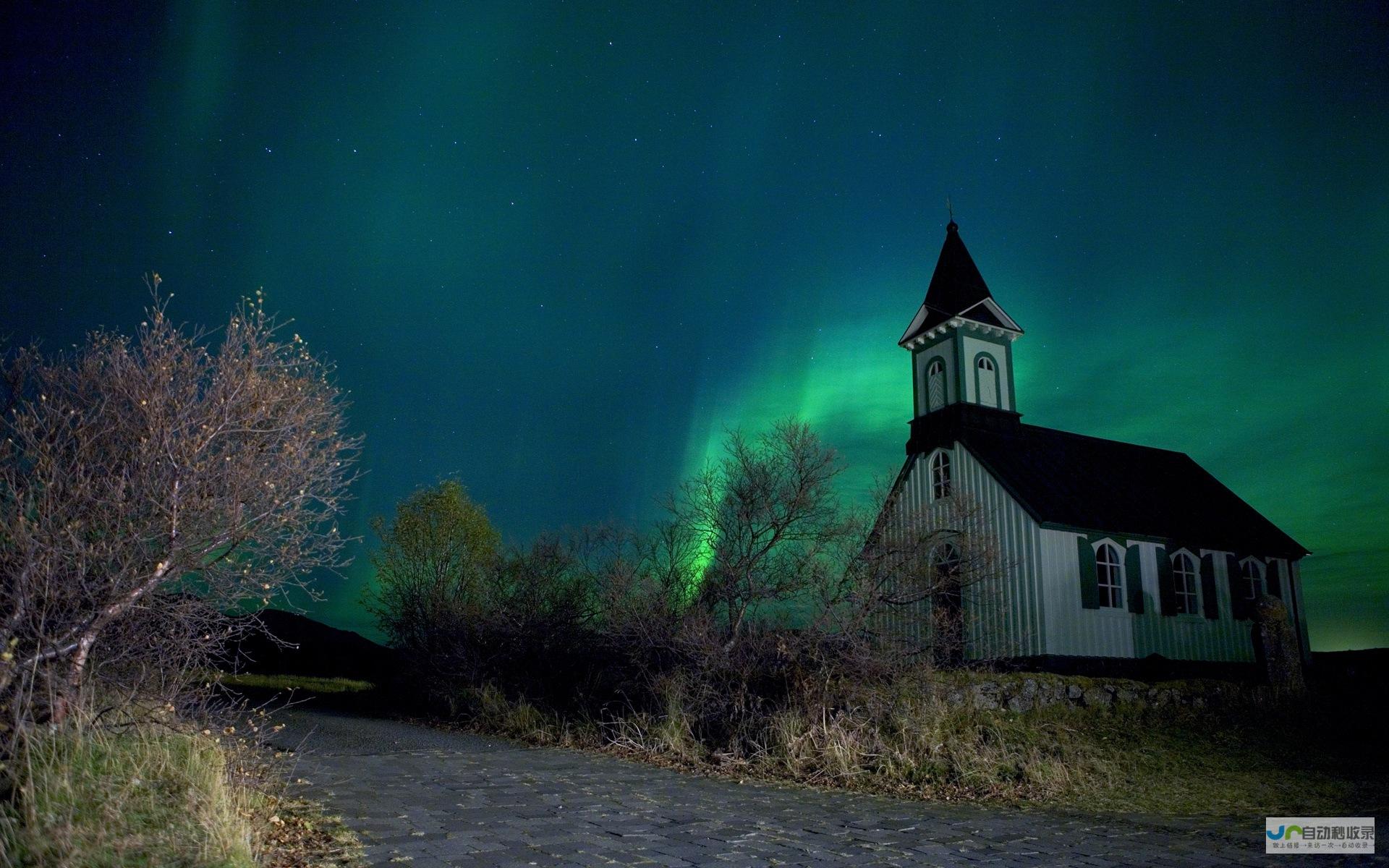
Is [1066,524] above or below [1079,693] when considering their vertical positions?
above

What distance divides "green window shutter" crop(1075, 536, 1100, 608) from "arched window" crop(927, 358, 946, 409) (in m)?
5.39

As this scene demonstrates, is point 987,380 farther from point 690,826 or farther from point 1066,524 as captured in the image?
point 690,826

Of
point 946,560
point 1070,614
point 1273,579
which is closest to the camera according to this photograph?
point 946,560

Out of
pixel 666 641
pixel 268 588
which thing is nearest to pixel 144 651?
pixel 268 588

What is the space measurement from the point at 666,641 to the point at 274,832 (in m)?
7.58

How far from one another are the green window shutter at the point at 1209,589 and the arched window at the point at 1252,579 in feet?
4.15

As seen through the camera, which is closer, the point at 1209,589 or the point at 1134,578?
the point at 1134,578

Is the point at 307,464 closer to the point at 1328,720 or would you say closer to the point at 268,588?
the point at 268,588

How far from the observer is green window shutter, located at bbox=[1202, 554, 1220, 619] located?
20.9 m

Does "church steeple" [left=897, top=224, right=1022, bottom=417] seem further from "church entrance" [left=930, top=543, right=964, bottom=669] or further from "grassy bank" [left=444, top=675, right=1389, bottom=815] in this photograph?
"grassy bank" [left=444, top=675, right=1389, bottom=815]

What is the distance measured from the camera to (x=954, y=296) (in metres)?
23.6

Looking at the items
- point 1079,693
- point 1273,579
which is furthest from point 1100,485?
point 1079,693

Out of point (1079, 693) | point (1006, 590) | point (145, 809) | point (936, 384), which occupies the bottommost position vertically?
point (145, 809)

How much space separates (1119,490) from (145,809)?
2202cm
